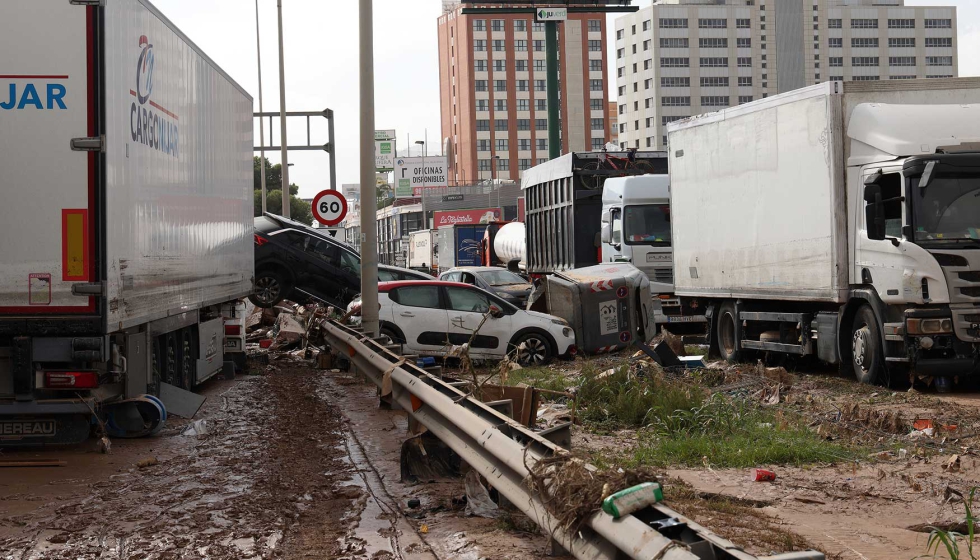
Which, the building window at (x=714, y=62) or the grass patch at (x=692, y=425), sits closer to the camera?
the grass patch at (x=692, y=425)

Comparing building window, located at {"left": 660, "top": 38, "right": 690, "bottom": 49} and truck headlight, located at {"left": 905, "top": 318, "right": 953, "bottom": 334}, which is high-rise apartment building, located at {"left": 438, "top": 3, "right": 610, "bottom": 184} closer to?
building window, located at {"left": 660, "top": 38, "right": 690, "bottom": 49}

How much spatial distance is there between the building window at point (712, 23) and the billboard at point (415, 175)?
43.4 metres

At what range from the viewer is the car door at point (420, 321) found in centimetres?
1827

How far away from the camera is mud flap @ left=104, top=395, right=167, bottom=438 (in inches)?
412

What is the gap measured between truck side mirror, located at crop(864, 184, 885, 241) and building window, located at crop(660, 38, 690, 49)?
13485 cm

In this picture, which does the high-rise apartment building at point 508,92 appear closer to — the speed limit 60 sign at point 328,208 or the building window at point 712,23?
the building window at point 712,23

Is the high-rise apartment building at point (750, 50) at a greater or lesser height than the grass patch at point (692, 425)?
greater

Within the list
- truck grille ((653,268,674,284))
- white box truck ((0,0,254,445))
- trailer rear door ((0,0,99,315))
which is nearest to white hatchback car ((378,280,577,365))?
truck grille ((653,268,674,284))

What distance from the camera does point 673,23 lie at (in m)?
144

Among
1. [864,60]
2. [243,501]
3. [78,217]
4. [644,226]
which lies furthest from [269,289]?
[864,60]

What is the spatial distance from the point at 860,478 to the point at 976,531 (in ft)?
5.38

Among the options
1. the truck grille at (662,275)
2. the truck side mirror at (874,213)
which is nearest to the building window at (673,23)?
the truck grille at (662,275)

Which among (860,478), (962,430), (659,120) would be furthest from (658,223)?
(659,120)

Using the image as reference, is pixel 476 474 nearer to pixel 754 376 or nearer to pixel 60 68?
pixel 60 68
